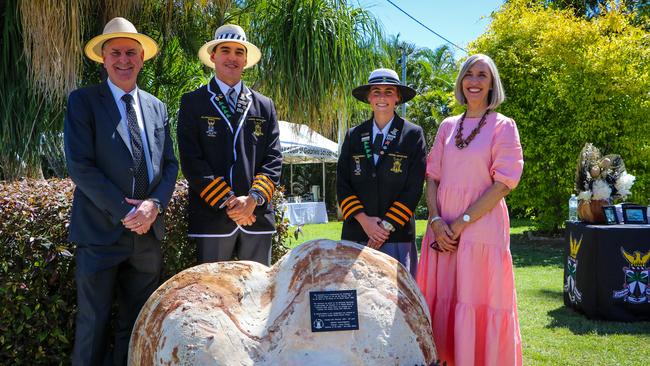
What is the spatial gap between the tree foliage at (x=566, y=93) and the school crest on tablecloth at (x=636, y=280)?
19.6 ft

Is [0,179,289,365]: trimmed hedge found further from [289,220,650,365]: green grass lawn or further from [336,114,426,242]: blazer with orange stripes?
[289,220,650,365]: green grass lawn

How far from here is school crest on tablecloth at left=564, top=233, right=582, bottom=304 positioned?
651cm

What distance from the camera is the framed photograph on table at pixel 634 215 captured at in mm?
6386

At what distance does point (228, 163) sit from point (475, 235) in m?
1.67

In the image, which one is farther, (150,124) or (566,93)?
(566,93)

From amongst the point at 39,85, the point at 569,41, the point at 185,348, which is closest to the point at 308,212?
the point at 569,41

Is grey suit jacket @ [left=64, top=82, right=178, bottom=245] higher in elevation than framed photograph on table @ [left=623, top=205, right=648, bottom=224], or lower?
higher

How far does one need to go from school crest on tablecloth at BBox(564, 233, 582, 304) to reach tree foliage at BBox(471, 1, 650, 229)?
5619 millimetres

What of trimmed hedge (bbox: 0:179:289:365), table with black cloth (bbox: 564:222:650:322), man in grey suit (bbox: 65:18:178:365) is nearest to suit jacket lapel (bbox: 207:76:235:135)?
man in grey suit (bbox: 65:18:178:365)

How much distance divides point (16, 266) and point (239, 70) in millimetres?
1891

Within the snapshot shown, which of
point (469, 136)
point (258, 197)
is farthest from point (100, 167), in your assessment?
point (469, 136)

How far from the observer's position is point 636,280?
6.19 m

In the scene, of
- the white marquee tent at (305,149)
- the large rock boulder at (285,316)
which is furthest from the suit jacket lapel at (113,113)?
the white marquee tent at (305,149)

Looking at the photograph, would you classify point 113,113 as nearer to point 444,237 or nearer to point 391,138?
Answer: point 391,138
